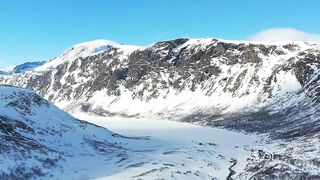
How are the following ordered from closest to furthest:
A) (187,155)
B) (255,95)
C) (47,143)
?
(47,143) → (187,155) → (255,95)

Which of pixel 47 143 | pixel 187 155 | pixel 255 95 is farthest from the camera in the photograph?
pixel 255 95

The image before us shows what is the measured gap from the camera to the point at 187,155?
82.8 meters

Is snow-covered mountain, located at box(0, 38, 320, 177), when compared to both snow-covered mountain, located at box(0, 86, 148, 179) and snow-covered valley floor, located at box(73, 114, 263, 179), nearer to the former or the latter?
snow-covered valley floor, located at box(73, 114, 263, 179)

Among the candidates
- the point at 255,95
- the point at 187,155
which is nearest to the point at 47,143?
the point at 187,155

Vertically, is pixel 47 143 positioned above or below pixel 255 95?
below

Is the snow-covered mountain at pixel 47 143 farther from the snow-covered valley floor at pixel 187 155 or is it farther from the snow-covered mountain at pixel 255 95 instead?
the snow-covered mountain at pixel 255 95

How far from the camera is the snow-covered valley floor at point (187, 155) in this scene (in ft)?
220

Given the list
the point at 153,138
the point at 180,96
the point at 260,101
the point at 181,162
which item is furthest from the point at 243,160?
the point at 180,96

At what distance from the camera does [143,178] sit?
2468 inches

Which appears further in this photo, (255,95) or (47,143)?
(255,95)

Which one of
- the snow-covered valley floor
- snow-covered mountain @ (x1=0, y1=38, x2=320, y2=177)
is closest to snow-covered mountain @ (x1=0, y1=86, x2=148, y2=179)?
the snow-covered valley floor

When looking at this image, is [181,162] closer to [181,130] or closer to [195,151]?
[195,151]

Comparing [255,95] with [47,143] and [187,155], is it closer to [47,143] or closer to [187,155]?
[187,155]

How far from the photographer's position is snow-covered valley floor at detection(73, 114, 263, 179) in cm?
6706
